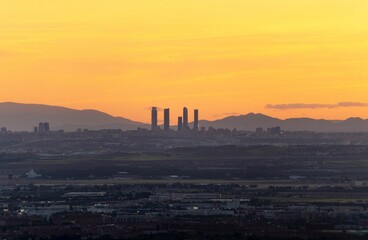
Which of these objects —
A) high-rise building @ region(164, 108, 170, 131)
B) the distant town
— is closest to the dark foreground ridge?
the distant town

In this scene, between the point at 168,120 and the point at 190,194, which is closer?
the point at 190,194

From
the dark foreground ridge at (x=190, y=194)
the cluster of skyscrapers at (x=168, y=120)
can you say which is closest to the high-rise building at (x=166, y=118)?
the cluster of skyscrapers at (x=168, y=120)

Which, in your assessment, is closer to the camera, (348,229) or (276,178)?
(348,229)

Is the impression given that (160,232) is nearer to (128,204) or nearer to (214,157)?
(128,204)

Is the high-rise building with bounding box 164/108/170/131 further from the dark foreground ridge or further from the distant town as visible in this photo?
the dark foreground ridge

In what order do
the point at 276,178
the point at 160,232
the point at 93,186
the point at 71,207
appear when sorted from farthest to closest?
the point at 276,178, the point at 93,186, the point at 71,207, the point at 160,232

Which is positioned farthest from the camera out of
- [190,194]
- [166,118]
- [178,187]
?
[166,118]

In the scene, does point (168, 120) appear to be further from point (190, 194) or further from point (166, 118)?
point (190, 194)

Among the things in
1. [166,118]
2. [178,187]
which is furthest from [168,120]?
[178,187]

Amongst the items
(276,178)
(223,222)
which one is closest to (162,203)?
(223,222)

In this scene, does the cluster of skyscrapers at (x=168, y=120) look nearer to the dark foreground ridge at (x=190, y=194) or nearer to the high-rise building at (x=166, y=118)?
the high-rise building at (x=166, y=118)

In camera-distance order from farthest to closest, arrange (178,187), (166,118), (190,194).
→ (166,118)
(178,187)
(190,194)
